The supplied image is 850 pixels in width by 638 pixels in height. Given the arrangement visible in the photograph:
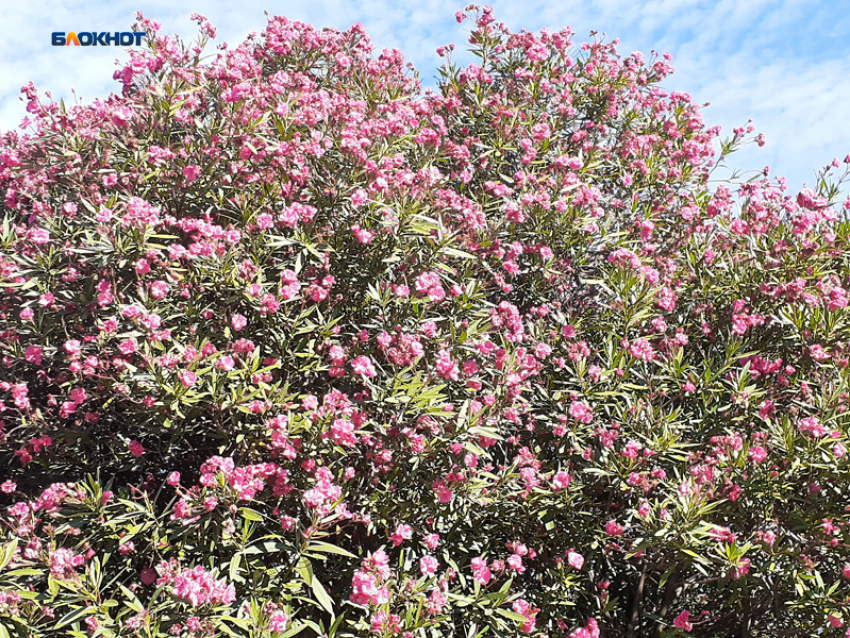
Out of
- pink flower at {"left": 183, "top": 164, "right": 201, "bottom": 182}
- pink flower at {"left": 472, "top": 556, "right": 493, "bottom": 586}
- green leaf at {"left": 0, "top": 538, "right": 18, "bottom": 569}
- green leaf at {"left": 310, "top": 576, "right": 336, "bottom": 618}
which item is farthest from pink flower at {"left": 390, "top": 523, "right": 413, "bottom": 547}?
pink flower at {"left": 183, "top": 164, "right": 201, "bottom": 182}

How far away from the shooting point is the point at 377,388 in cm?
491

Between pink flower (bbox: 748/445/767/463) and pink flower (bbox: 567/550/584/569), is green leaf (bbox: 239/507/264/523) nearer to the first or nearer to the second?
pink flower (bbox: 567/550/584/569)

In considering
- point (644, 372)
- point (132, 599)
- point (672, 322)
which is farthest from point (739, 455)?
point (132, 599)

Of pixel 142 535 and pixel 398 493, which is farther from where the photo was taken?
pixel 398 493

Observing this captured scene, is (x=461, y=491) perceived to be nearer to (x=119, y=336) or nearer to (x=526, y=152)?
(x=119, y=336)

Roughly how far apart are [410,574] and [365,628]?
0.71m

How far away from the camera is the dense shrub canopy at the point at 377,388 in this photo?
4.59 meters

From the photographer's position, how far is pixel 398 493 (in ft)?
17.1

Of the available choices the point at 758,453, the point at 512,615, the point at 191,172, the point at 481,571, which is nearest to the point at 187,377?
the point at 191,172

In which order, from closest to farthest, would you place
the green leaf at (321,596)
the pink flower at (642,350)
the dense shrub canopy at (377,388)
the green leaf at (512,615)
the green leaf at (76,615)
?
1. the green leaf at (76,615)
2. the green leaf at (321,596)
3. the dense shrub canopy at (377,388)
4. the green leaf at (512,615)
5. the pink flower at (642,350)

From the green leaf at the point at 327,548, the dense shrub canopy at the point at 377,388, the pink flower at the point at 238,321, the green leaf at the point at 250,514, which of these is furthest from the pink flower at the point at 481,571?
the pink flower at the point at 238,321

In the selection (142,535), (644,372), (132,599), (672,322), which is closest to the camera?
(132,599)

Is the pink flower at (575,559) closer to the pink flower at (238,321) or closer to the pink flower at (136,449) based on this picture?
the pink flower at (238,321)
